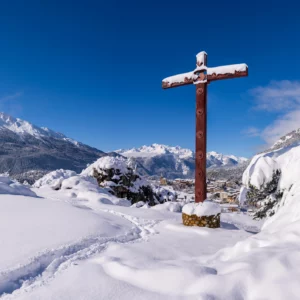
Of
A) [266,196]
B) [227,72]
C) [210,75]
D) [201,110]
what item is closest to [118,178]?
[201,110]

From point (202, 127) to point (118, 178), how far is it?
13.4 m

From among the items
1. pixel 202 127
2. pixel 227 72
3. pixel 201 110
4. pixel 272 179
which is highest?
pixel 227 72

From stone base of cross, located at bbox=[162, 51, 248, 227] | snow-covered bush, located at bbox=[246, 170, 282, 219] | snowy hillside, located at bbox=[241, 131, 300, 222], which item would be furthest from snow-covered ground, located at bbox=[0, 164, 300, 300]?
snow-covered bush, located at bbox=[246, 170, 282, 219]

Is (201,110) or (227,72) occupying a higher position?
(227,72)

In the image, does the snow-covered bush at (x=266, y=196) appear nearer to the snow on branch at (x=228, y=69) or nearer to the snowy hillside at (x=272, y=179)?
the snowy hillside at (x=272, y=179)

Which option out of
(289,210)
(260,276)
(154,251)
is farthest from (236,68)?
(260,276)

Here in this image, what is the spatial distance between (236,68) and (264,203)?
11.4ft

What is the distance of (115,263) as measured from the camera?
118 inches

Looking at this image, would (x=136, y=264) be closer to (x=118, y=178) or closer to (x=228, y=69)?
(x=228, y=69)

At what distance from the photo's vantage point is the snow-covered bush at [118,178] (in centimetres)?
1916

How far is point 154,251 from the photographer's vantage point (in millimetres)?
3789

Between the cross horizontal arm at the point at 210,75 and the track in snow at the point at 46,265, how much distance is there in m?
4.52

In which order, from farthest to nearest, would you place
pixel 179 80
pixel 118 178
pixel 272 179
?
pixel 118 178, pixel 179 80, pixel 272 179

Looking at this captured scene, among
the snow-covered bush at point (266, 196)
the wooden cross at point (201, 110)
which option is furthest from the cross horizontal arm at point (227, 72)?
the snow-covered bush at point (266, 196)
